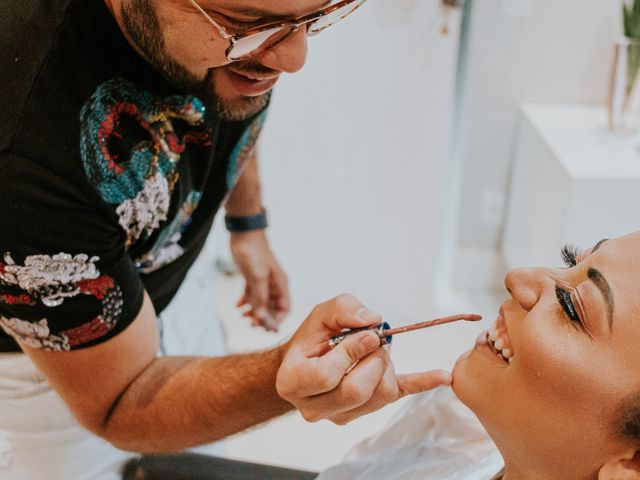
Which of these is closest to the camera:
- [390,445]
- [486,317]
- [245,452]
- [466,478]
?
[466,478]

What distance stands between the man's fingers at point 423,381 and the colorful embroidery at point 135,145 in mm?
481

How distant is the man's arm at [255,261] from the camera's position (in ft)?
5.62

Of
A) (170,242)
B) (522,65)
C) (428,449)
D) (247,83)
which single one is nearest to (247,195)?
(170,242)

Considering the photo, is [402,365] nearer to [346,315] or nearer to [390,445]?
[390,445]

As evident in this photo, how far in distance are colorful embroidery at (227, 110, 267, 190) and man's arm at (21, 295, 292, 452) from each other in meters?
0.35

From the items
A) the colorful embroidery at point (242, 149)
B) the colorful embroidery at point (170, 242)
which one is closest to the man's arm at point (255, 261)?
the colorful embroidery at point (242, 149)

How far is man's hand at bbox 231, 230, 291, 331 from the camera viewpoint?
1741 mm

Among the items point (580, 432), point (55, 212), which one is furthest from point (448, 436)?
point (55, 212)

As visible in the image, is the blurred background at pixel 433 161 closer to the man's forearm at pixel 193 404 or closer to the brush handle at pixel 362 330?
the man's forearm at pixel 193 404

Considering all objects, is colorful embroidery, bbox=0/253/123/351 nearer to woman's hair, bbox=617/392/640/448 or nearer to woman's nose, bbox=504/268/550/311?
woman's nose, bbox=504/268/550/311

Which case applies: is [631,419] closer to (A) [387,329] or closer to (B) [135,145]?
(A) [387,329]

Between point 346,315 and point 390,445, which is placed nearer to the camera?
point 346,315

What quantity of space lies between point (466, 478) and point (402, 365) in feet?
4.41

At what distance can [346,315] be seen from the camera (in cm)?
101
